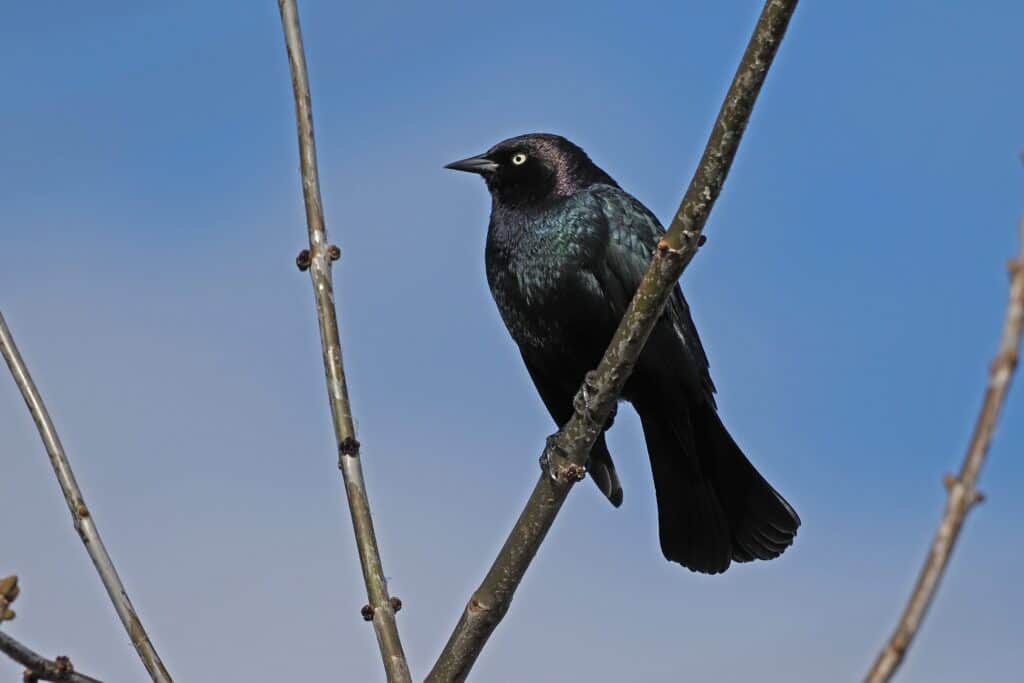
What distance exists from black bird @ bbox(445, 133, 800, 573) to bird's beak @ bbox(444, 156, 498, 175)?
0.44 meters

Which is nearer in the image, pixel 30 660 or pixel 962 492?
pixel 962 492

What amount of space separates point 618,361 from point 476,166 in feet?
12.2

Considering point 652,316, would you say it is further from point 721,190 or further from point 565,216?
point 565,216

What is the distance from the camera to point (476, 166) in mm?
6875

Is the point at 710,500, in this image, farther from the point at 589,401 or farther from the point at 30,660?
the point at 30,660

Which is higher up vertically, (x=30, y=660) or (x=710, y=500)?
(x=710, y=500)

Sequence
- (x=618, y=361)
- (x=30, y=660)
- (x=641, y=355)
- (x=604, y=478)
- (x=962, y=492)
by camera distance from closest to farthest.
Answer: (x=962, y=492)
(x=30, y=660)
(x=618, y=361)
(x=641, y=355)
(x=604, y=478)

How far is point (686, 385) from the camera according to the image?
5898 mm

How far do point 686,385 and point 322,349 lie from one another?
2.61 meters

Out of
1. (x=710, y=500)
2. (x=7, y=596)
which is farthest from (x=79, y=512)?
(x=710, y=500)

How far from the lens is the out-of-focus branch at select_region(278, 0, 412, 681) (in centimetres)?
348

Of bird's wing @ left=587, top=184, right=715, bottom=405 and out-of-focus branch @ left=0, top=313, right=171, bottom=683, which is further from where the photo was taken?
bird's wing @ left=587, top=184, right=715, bottom=405

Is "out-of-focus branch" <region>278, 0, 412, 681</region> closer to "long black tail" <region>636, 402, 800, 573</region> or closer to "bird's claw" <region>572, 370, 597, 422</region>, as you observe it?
"bird's claw" <region>572, 370, 597, 422</region>

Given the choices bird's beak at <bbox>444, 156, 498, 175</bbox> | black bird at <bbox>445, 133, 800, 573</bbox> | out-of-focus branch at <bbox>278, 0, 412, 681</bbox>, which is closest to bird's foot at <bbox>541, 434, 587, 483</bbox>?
out-of-focus branch at <bbox>278, 0, 412, 681</bbox>
